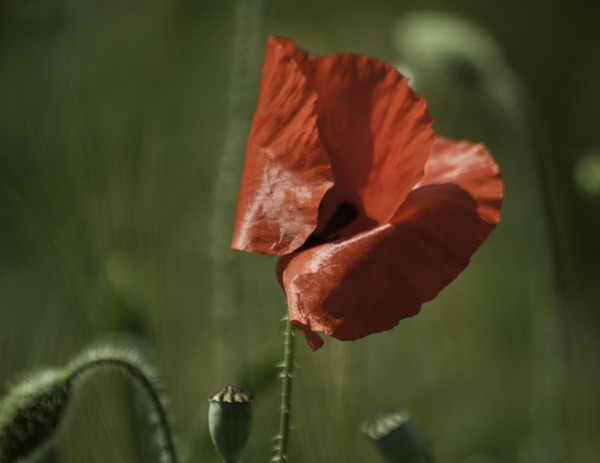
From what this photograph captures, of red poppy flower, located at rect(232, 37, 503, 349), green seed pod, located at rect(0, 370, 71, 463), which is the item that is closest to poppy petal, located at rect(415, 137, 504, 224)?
red poppy flower, located at rect(232, 37, 503, 349)

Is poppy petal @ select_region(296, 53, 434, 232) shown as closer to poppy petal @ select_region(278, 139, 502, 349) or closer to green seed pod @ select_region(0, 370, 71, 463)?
poppy petal @ select_region(278, 139, 502, 349)

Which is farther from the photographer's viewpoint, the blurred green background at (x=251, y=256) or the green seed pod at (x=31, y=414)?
the blurred green background at (x=251, y=256)

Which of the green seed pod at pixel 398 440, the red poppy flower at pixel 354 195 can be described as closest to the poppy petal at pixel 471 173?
the red poppy flower at pixel 354 195

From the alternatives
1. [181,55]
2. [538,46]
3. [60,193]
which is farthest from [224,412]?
[538,46]

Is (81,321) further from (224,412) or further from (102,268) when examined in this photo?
(224,412)

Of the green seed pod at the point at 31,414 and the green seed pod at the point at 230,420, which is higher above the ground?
the green seed pod at the point at 230,420

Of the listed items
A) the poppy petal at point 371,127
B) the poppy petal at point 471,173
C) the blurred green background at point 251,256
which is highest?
the poppy petal at point 371,127

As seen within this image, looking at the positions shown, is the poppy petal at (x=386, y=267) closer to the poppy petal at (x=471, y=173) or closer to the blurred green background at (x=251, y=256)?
the poppy petal at (x=471, y=173)
